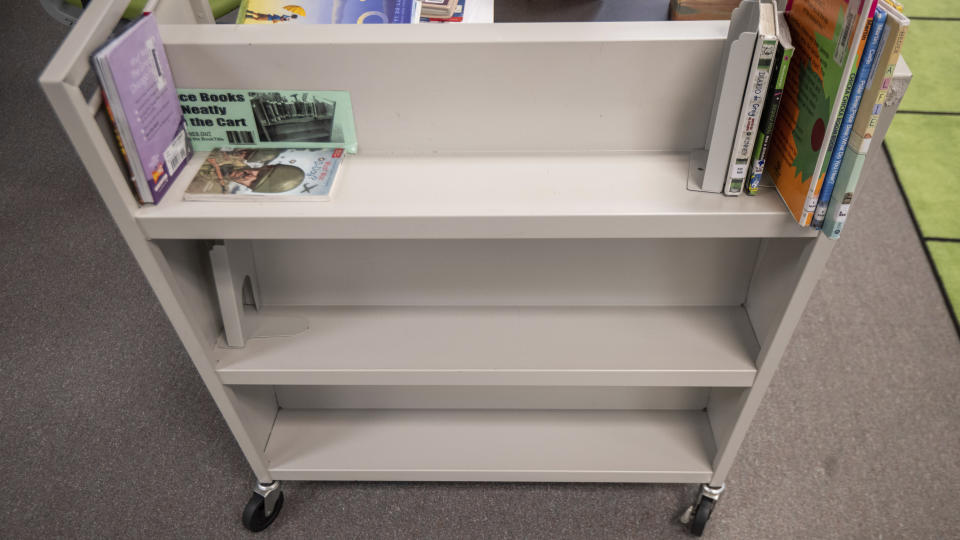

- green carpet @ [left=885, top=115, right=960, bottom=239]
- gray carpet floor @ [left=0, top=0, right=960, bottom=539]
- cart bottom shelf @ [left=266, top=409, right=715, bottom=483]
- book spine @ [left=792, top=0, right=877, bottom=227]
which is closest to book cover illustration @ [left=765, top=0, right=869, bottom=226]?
book spine @ [left=792, top=0, right=877, bottom=227]

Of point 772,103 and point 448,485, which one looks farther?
point 448,485

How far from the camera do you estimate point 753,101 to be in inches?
38.7

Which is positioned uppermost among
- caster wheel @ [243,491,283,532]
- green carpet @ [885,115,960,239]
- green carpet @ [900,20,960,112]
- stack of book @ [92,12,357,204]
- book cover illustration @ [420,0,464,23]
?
book cover illustration @ [420,0,464,23]

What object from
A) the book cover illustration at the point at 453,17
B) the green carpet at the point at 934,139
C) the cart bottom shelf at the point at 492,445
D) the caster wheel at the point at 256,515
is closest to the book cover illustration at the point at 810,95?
the book cover illustration at the point at 453,17

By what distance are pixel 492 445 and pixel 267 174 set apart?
0.84 m

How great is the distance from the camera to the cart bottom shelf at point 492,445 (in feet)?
5.08

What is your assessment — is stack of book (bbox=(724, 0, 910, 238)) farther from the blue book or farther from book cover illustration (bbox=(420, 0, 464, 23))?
book cover illustration (bbox=(420, 0, 464, 23))

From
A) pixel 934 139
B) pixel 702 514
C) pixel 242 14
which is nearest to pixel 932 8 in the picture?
pixel 934 139

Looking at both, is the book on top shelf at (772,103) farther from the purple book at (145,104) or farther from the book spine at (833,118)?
the purple book at (145,104)

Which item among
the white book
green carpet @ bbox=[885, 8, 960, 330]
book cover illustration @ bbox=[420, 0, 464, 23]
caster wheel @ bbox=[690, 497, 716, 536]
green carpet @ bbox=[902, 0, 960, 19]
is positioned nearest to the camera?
the white book

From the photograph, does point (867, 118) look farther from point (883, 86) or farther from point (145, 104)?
point (145, 104)

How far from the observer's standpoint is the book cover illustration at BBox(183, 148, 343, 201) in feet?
3.50

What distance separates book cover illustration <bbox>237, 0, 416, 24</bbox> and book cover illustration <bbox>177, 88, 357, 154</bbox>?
0.78 ft

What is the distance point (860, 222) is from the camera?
2316 millimetres
